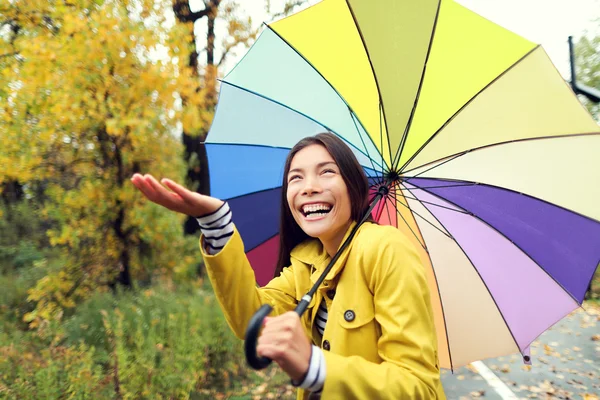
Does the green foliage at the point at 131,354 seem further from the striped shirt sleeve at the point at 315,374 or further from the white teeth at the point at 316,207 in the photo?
the striped shirt sleeve at the point at 315,374

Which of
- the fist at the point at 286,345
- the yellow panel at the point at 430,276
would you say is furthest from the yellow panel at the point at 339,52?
the fist at the point at 286,345

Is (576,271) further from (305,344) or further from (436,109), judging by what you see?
(305,344)

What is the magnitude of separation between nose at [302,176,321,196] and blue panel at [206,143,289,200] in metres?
0.61

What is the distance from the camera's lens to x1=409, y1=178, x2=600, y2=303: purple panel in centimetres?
193

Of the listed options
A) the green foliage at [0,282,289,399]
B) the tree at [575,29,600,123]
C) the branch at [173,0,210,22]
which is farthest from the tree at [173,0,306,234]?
the tree at [575,29,600,123]

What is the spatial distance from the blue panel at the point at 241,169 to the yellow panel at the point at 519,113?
83cm

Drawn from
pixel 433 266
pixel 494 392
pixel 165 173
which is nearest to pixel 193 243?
pixel 165 173

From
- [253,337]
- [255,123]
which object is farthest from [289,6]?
[253,337]

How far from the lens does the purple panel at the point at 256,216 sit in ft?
7.68

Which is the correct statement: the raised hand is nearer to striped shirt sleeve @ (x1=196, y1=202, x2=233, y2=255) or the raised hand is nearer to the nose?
striped shirt sleeve @ (x1=196, y1=202, x2=233, y2=255)

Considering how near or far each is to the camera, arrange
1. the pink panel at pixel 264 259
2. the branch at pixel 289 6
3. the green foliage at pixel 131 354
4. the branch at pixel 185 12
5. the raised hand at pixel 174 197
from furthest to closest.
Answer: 1. the branch at pixel 289 6
2. the branch at pixel 185 12
3. the green foliage at pixel 131 354
4. the pink panel at pixel 264 259
5. the raised hand at pixel 174 197

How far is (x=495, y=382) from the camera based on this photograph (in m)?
4.92

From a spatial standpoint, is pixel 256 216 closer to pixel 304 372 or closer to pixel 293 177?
pixel 293 177

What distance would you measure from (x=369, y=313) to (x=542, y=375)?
501cm
